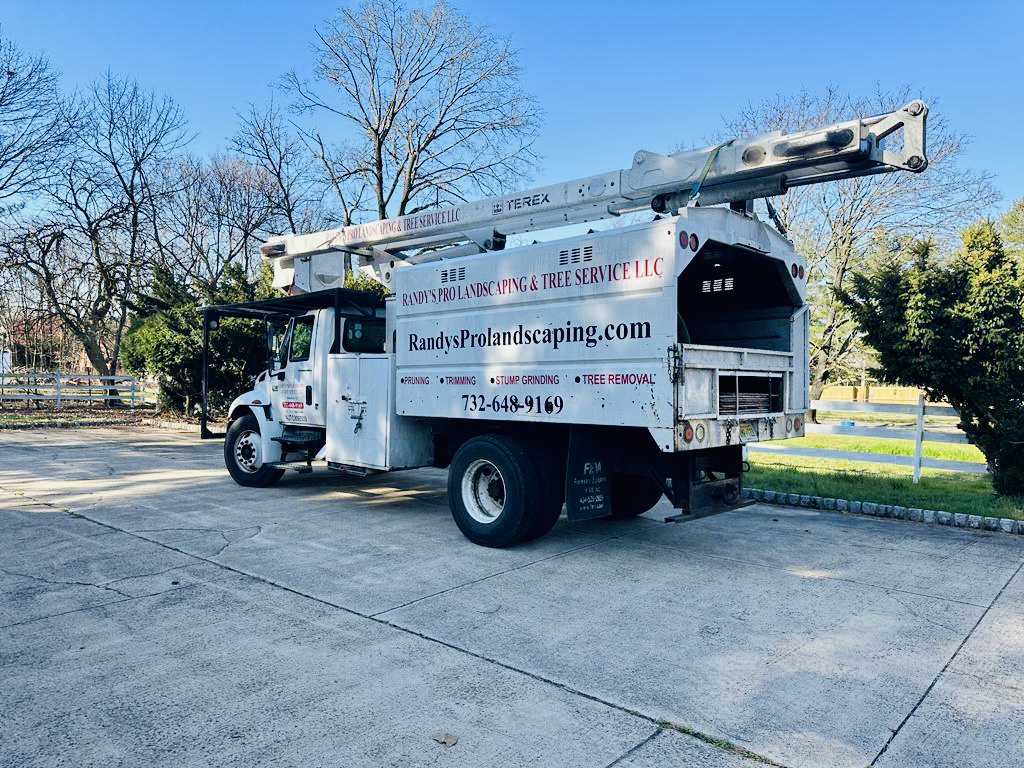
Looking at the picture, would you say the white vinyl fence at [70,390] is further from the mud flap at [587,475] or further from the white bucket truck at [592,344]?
the mud flap at [587,475]

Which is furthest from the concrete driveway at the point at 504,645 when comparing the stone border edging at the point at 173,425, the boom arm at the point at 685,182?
the stone border edging at the point at 173,425

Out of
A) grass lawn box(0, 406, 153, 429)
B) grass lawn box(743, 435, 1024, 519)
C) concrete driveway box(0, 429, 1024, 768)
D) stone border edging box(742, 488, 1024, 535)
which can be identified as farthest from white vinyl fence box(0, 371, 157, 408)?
stone border edging box(742, 488, 1024, 535)

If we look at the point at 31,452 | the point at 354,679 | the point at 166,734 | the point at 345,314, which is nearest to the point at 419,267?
the point at 345,314

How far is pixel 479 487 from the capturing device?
7223 mm

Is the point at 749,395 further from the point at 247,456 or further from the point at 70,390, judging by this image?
the point at 70,390

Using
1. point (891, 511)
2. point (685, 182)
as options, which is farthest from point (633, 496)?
point (685, 182)

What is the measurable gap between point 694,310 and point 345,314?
4.20 m

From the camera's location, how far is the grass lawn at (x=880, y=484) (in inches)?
339

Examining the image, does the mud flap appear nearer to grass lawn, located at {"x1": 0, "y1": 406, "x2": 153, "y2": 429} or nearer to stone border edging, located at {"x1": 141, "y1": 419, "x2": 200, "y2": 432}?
stone border edging, located at {"x1": 141, "y1": 419, "x2": 200, "y2": 432}

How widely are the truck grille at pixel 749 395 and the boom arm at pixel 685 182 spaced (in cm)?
165

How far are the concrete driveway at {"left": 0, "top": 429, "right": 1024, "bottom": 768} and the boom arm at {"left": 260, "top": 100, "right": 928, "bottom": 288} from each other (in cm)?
338

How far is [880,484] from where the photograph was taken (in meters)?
10.1

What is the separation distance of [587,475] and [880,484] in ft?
18.8

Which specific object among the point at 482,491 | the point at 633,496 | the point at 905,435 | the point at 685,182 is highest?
the point at 685,182
